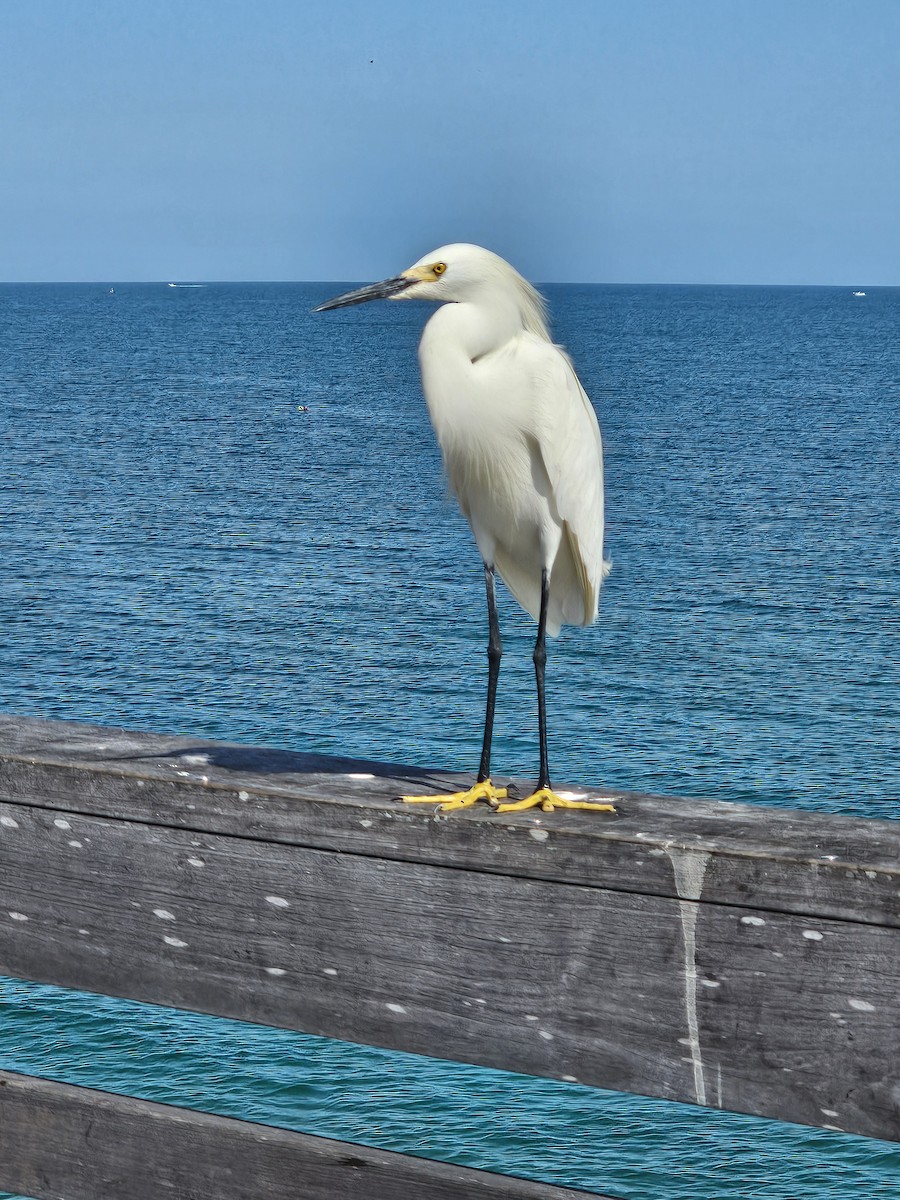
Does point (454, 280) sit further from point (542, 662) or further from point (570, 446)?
point (542, 662)

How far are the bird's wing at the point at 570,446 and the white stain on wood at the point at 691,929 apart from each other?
5.64ft

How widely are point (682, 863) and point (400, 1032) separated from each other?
0.46 metres

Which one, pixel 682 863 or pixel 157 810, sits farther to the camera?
pixel 157 810

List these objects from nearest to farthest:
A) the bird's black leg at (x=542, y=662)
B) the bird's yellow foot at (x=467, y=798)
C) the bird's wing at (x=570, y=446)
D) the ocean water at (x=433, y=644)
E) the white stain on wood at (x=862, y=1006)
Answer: the white stain on wood at (x=862, y=1006), the bird's yellow foot at (x=467, y=798), the bird's black leg at (x=542, y=662), the bird's wing at (x=570, y=446), the ocean water at (x=433, y=644)

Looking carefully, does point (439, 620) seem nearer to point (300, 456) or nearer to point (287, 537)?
→ point (287, 537)

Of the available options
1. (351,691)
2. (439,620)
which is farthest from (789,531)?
(351,691)

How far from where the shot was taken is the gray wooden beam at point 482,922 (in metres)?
1.64

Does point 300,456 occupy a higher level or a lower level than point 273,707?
higher

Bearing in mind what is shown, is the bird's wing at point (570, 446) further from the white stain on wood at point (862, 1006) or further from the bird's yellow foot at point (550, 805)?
the white stain on wood at point (862, 1006)

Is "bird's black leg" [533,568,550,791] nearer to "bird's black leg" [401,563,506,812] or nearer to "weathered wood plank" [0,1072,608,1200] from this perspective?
"bird's black leg" [401,563,506,812]

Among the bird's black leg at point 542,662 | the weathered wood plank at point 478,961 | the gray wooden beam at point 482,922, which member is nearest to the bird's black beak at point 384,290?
the bird's black leg at point 542,662

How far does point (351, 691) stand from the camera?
109ft

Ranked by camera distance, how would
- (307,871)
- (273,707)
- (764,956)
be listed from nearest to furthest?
(764,956)
(307,871)
(273,707)

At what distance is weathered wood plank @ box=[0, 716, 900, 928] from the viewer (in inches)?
65.8
